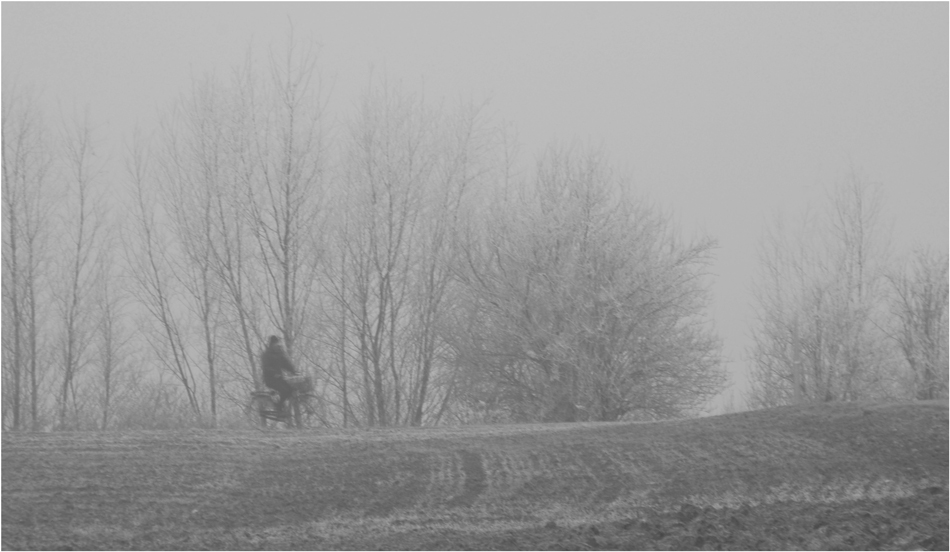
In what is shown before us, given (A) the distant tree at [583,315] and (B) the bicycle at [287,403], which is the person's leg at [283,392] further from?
(A) the distant tree at [583,315]

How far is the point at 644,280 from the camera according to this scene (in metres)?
21.8

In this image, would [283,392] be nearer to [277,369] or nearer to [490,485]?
[277,369]

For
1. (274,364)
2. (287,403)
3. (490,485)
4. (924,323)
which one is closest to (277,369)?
(274,364)

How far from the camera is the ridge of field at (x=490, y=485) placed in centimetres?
812

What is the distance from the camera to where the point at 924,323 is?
2455cm

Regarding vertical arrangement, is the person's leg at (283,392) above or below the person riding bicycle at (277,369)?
below

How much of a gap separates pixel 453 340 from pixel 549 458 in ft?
41.5

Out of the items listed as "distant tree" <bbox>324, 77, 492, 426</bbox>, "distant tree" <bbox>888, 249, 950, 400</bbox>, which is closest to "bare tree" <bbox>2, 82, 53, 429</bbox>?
"distant tree" <bbox>324, 77, 492, 426</bbox>

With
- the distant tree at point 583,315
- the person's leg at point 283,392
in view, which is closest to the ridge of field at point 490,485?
the person's leg at point 283,392

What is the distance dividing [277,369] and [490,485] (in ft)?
16.3

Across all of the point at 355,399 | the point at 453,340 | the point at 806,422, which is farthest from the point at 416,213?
the point at 806,422

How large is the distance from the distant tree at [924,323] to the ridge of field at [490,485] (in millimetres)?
12243

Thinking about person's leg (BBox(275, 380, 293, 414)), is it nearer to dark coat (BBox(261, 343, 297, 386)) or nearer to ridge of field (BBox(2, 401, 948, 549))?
dark coat (BBox(261, 343, 297, 386))

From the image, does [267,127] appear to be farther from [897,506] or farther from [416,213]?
[897,506]
